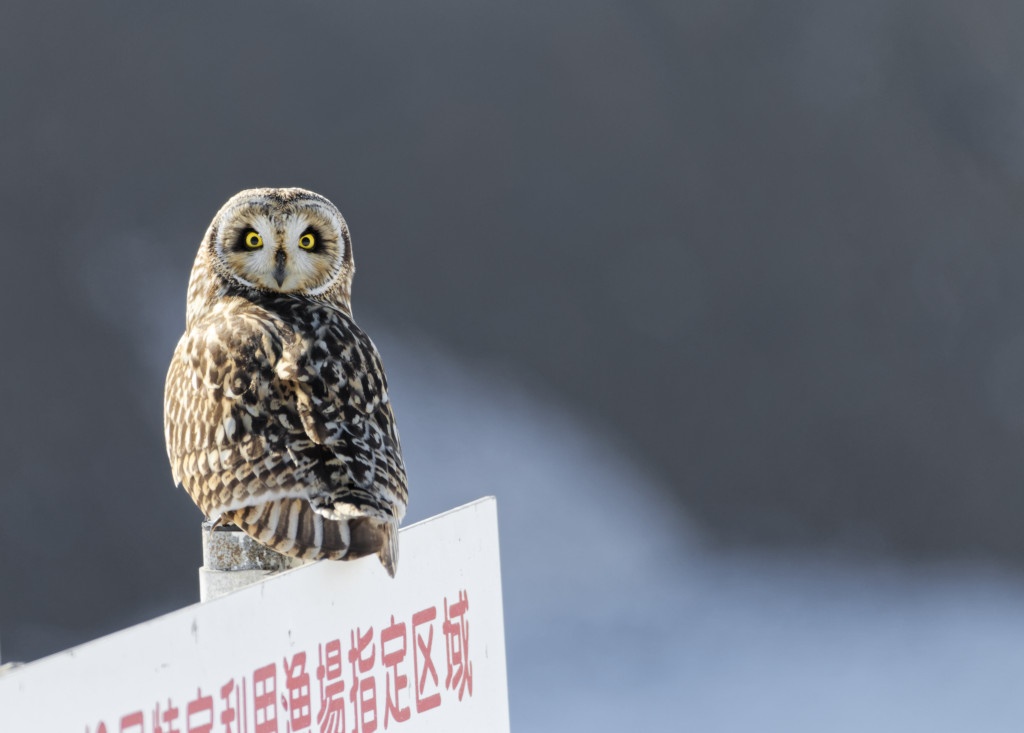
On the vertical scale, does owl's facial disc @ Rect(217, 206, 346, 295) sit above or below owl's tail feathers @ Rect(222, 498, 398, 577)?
above

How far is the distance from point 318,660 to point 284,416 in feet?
1.72

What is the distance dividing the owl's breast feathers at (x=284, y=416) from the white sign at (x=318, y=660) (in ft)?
0.36

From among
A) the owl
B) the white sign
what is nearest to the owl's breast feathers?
the owl

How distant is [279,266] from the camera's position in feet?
7.45

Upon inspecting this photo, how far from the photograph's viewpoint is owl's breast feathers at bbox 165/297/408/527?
5.94ft

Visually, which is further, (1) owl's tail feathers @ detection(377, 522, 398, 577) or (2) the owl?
(2) the owl

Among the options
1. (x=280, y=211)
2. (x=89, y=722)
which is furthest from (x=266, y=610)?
(x=280, y=211)

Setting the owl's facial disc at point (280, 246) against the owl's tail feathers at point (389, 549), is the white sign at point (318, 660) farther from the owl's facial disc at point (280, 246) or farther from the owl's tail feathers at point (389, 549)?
the owl's facial disc at point (280, 246)

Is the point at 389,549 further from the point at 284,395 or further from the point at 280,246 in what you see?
the point at 280,246

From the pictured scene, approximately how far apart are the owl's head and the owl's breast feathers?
0.09 m

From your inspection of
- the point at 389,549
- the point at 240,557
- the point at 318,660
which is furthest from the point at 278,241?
the point at 318,660

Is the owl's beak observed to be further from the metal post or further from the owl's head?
the metal post

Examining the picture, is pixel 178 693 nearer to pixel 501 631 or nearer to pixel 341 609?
pixel 341 609

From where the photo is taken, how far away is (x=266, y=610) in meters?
1.41
